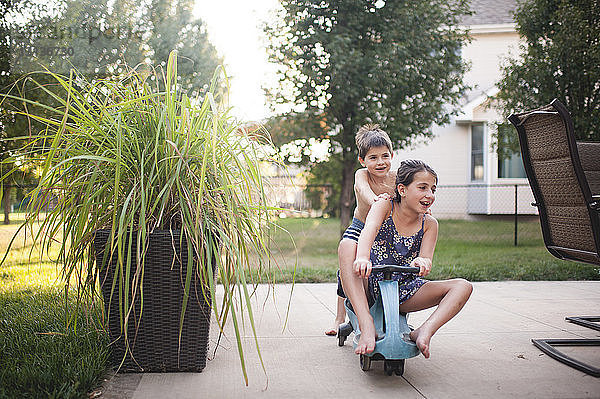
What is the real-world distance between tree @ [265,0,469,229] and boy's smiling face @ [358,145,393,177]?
4392mm

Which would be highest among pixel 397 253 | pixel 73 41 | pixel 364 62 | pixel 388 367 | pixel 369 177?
pixel 364 62

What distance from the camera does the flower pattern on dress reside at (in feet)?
9.12

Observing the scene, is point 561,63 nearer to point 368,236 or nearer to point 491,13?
point 368,236

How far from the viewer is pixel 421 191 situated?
2.69 metres

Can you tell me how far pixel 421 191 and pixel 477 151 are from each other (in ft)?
41.9

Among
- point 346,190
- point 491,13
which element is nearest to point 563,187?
point 346,190

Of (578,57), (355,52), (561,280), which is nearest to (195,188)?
(561,280)

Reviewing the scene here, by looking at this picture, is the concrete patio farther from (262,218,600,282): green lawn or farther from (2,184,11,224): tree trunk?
(2,184,11,224): tree trunk

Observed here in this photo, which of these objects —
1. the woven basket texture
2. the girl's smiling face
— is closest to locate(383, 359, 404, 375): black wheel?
the girl's smiling face

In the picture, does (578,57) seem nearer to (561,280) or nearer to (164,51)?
(561,280)

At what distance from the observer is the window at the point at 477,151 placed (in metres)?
14.7

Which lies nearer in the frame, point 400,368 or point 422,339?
point 422,339

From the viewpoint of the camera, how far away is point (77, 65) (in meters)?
6.34

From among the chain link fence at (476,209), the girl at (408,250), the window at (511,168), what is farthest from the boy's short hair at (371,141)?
the window at (511,168)
